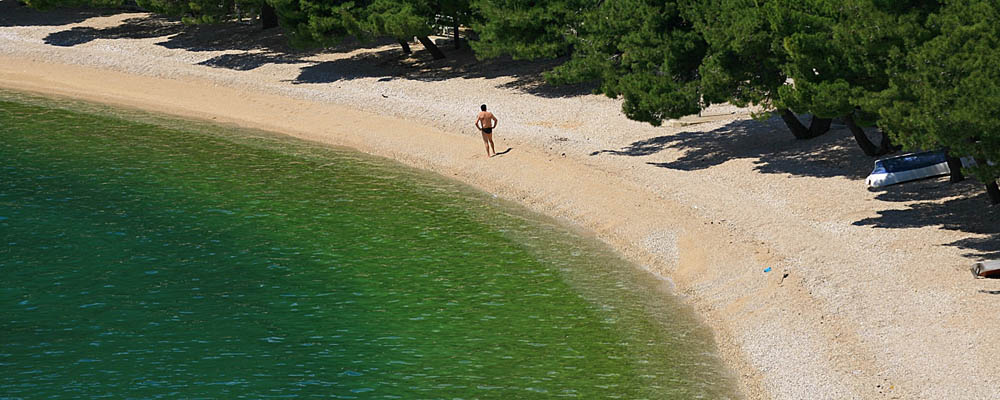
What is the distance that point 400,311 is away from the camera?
24.1 meters

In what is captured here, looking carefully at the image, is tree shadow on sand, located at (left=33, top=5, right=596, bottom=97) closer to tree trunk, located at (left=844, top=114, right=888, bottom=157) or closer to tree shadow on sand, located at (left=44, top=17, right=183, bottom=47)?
tree shadow on sand, located at (left=44, top=17, right=183, bottom=47)

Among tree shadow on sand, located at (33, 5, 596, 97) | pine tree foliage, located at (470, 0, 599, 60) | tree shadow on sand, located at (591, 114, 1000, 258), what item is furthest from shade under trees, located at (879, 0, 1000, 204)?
tree shadow on sand, located at (33, 5, 596, 97)

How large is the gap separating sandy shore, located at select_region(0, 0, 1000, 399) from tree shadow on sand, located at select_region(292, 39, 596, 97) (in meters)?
0.17

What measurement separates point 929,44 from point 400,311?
13210 millimetres

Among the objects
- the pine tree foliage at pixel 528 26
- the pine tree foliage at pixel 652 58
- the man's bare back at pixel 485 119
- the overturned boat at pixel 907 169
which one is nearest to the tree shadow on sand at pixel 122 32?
the pine tree foliage at pixel 528 26

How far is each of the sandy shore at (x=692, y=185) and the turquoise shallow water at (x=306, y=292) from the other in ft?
4.64

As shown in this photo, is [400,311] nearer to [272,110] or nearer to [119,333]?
[119,333]

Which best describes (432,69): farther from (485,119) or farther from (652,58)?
(652,58)

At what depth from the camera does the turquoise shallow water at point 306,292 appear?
67.0ft

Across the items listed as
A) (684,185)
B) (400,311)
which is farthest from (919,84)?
(400,311)

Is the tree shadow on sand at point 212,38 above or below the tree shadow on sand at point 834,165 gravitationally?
above

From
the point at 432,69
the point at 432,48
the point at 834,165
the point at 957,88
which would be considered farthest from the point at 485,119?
the point at 957,88

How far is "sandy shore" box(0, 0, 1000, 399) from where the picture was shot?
811 inches

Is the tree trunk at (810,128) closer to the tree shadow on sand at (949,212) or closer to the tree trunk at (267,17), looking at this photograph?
the tree shadow on sand at (949,212)
